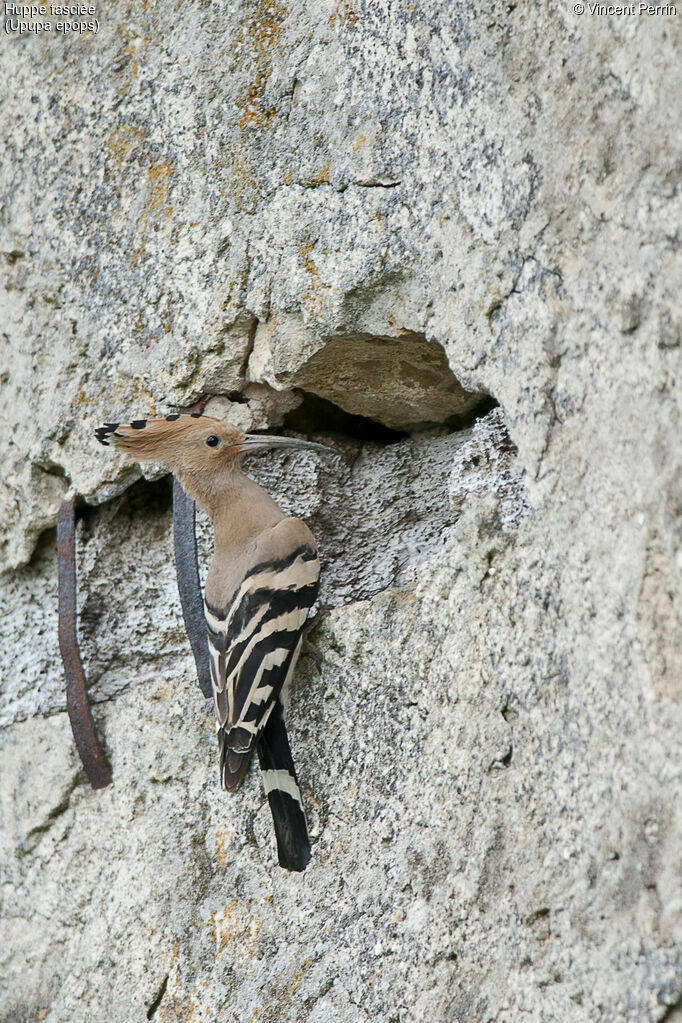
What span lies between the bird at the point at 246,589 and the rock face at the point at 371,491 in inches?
2.8

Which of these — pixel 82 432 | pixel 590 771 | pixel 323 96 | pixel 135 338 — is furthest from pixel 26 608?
pixel 590 771

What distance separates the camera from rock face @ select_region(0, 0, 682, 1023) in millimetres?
1705

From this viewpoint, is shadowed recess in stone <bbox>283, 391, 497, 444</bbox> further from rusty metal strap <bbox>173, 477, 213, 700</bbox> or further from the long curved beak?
rusty metal strap <bbox>173, 477, 213, 700</bbox>

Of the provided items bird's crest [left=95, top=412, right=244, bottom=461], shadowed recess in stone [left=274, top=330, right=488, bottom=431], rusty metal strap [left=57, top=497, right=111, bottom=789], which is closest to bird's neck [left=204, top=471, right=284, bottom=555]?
bird's crest [left=95, top=412, right=244, bottom=461]

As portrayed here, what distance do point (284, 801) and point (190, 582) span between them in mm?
564

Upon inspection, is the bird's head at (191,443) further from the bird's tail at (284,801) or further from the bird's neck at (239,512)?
A: the bird's tail at (284,801)

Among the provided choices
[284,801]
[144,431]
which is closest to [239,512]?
[144,431]

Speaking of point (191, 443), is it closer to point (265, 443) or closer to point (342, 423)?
point (265, 443)

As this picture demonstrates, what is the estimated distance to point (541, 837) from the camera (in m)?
1.76

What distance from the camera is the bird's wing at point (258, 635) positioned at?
215cm

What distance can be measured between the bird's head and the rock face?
0.10 meters

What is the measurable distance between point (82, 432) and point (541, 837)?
58.6 inches

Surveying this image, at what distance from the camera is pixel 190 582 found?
96.5 inches

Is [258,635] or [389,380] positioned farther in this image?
[389,380]
